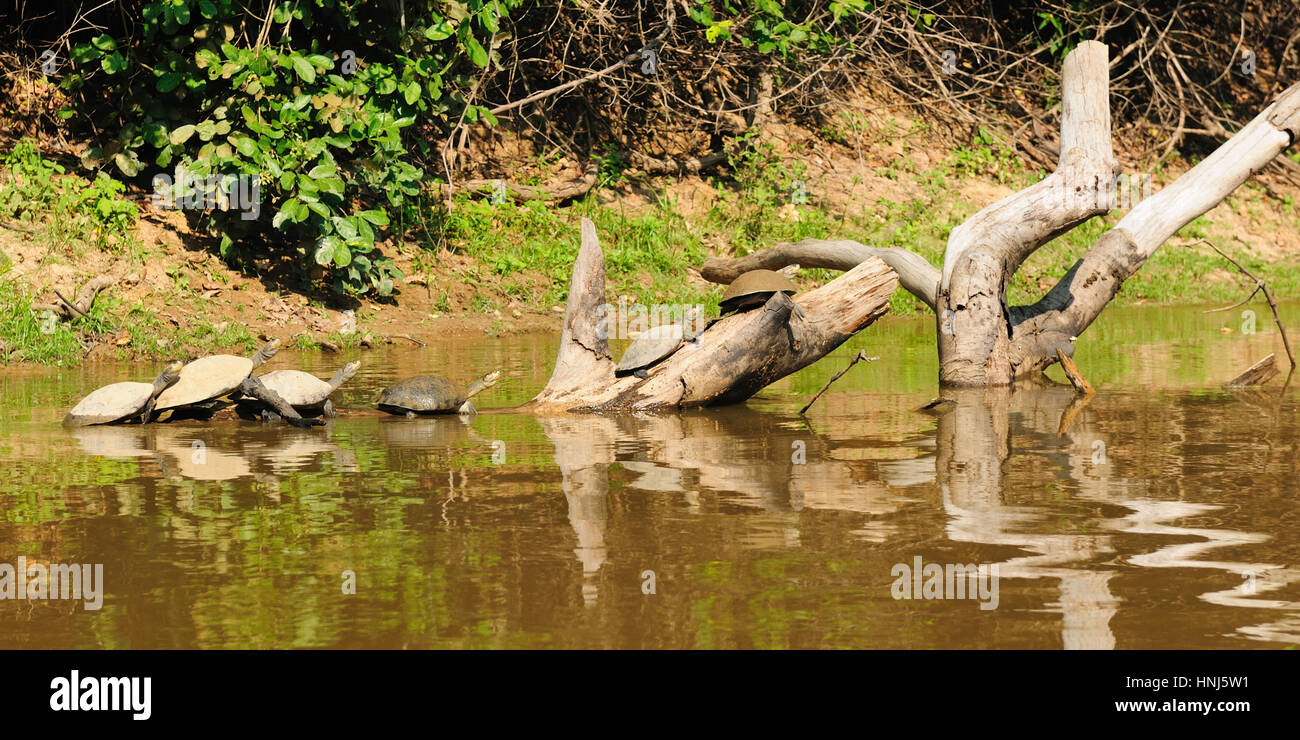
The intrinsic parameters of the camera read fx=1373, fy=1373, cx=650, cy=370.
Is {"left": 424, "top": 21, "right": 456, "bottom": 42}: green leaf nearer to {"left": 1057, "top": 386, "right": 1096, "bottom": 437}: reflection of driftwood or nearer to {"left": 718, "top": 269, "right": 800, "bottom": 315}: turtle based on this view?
{"left": 718, "top": 269, "right": 800, "bottom": 315}: turtle

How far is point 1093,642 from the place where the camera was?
3584mm

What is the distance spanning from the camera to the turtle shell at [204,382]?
23.6 feet

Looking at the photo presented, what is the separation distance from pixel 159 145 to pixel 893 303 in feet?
21.5

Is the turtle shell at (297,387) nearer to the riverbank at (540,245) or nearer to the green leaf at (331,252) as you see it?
the riverbank at (540,245)

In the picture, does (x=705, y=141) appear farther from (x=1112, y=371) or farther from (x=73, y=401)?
(x=73, y=401)

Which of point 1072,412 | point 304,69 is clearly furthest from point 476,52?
point 1072,412

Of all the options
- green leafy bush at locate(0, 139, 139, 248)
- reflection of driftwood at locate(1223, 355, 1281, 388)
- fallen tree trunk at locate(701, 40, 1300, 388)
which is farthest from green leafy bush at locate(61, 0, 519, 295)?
reflection of driftwood at locate(1223, 355, 1281, 388)

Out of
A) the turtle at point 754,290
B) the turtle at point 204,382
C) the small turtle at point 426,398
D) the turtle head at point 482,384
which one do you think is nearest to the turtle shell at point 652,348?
the turtle at point 754,290

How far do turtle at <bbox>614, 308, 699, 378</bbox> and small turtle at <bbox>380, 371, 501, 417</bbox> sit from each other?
939mm

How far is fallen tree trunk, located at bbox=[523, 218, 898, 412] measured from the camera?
7.86 metres

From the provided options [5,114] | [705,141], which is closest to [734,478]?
[5,114]

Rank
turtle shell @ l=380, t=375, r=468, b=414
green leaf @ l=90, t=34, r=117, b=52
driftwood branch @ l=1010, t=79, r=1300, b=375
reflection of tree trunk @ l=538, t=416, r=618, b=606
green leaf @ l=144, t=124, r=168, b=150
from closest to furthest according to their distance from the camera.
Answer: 1. reflection of tree trunk @ l=538, t=416, r=618, b=606
2. turtle shell @ l=380, t=375, r=468, b=414
3. driftwood branch @ l=1010, t=79, r=1300, b=375
4. green leaf @ l=90, t=34, r=117, b=52
5. green leaf @ l=144, t=124, r=168, b=150
